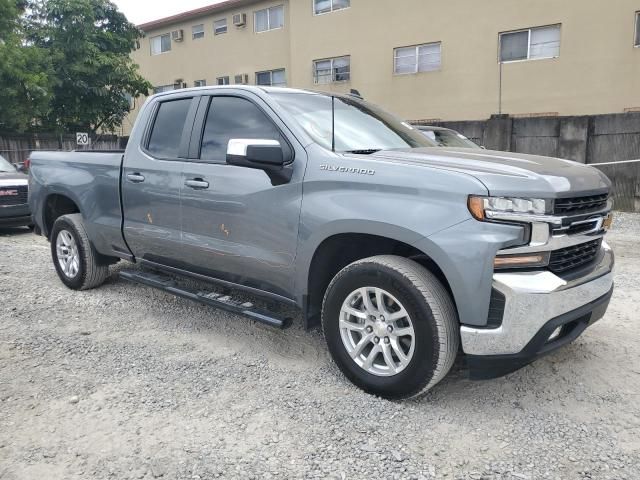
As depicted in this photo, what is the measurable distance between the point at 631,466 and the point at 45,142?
2006 cm

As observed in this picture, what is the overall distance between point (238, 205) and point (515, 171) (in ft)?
6.09

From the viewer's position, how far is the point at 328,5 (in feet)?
63.1

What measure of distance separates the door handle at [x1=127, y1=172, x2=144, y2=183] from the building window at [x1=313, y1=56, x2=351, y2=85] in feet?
51.9

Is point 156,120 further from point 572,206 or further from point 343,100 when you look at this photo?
point 572,206

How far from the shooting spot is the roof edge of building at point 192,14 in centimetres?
2212

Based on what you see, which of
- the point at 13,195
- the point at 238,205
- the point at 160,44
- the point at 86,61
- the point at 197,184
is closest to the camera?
the point at 238,205

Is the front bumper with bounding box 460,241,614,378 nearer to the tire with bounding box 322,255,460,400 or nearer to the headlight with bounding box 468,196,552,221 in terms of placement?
the tire with bounding box 322,255,460,400

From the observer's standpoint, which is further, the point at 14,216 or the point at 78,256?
the point at 14,216

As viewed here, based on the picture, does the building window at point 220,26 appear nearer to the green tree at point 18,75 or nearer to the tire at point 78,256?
the green tree at point 18,75

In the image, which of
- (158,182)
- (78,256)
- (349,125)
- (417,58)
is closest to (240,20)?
(417,58)

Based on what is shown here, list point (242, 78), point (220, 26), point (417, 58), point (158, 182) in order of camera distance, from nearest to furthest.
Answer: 1. point (158, 182)
2. point (417, 58)
3. point (242, 78)
4. point (220, 26)

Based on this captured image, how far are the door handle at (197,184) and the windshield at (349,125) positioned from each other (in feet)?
2.69

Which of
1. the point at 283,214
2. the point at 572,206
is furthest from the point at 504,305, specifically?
the point at 283,214

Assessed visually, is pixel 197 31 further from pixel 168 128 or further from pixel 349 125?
pixel 349 125
